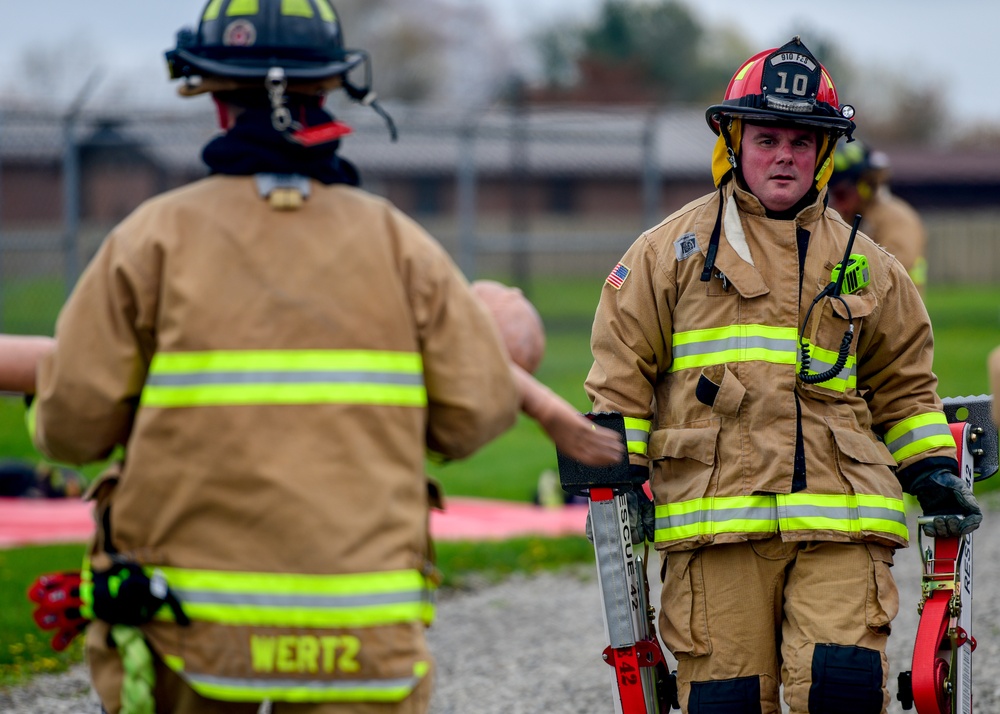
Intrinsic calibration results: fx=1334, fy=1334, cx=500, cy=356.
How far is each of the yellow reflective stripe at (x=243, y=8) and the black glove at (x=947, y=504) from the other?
2.36 metres

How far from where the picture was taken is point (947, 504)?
12.7 feet

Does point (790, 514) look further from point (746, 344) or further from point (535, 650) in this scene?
point (535, 650)

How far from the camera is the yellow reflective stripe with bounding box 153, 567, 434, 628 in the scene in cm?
255

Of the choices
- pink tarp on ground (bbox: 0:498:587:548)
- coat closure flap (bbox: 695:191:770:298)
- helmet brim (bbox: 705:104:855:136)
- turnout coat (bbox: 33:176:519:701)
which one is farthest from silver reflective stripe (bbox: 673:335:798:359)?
pink tarp on ground (bbox: 0:498:587:548)

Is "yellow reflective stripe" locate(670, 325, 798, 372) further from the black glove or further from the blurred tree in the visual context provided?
the blurred tree

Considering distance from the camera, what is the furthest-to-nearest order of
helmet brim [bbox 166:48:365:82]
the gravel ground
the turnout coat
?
the gravel ground, helmet brim [bbox 166:48:365:82], the turnout coat

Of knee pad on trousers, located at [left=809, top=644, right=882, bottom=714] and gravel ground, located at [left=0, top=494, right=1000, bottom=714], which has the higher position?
knee pad on trousers, located at [left=809, top=644, right=882, bottom=714]

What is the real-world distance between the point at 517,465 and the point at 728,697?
8063 mm

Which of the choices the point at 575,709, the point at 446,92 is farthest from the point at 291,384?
the point at 446,92

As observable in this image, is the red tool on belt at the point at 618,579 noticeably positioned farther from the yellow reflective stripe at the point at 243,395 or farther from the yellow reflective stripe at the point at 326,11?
the yellow reflective stripe at the point at 326,11

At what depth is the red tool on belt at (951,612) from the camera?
3.78 m

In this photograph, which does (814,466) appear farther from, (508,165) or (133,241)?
(508,165)

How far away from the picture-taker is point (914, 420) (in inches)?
155

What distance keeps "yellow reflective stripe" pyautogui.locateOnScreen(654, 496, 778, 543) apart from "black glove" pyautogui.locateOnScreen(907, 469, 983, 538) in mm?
515
